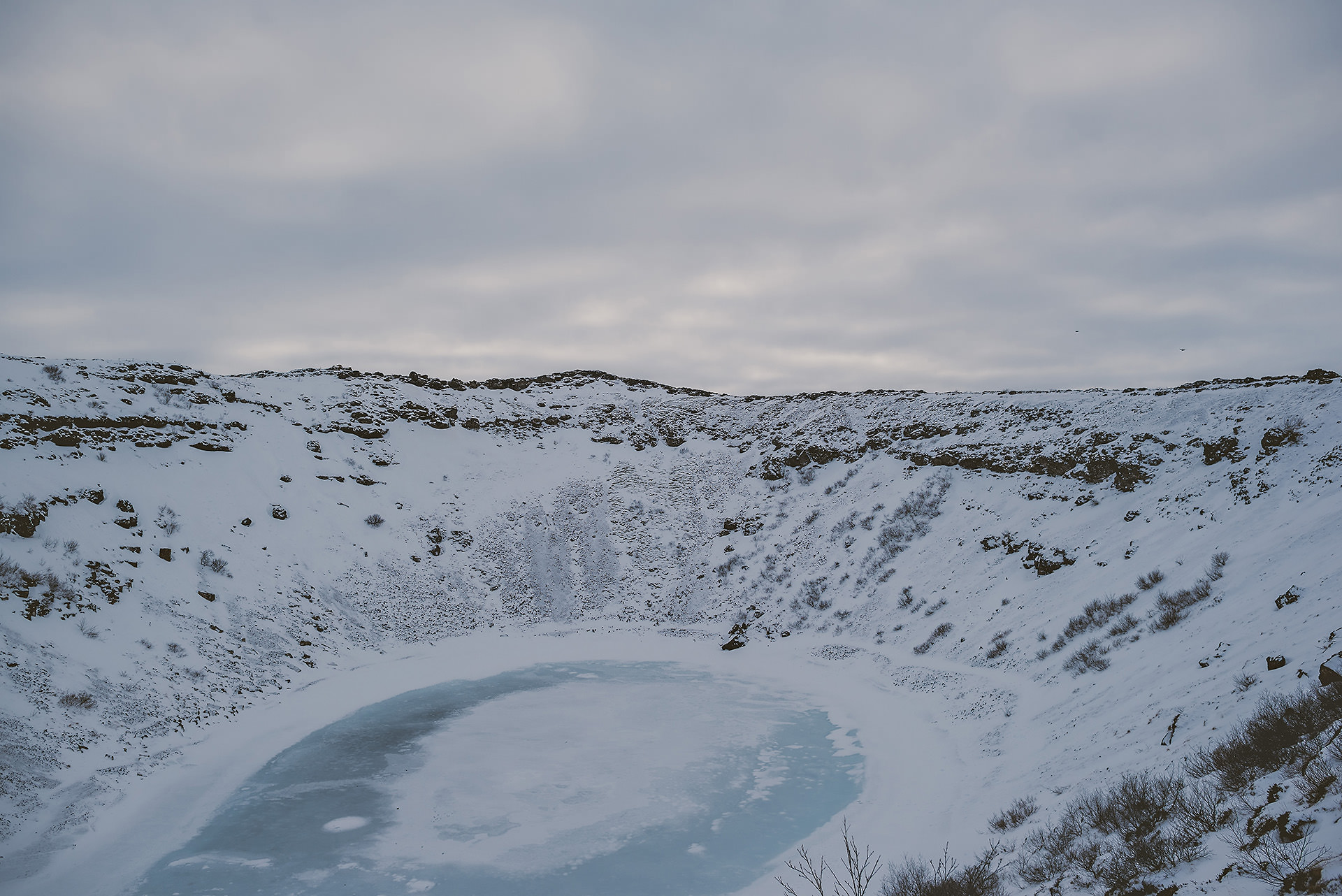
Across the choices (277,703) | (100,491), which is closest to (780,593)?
(277,703)

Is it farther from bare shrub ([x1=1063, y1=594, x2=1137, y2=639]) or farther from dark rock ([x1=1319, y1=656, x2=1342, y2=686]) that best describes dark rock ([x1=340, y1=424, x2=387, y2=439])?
dark rock ([x1=1319, y1=656, x2=1342, y2=686])

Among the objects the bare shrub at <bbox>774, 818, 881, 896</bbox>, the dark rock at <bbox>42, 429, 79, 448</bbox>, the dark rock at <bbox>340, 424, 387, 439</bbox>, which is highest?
the dark rock at <bbox>340, 424, 387, 439</bbox>

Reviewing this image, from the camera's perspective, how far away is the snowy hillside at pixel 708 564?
49.9ft

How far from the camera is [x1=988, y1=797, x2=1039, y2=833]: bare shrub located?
12.4 m

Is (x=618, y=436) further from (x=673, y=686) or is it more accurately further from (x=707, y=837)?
(x=707, y=837)

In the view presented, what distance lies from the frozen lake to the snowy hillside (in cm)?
191

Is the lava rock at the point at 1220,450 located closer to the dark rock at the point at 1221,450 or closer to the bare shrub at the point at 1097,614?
the dark rock at the point at 1221,450

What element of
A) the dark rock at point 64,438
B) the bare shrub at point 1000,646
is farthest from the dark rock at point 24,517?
the bare shrub at point 1000,646

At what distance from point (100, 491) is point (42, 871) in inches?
711

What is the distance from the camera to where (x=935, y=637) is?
2617 cm

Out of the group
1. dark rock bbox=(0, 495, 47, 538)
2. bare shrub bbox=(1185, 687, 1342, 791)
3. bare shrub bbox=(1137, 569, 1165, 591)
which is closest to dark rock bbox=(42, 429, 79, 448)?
dark rock bbox=(0, 495, 47, 538)

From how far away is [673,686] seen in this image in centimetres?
2623

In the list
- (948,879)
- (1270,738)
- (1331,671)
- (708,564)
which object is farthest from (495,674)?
(1331,671)

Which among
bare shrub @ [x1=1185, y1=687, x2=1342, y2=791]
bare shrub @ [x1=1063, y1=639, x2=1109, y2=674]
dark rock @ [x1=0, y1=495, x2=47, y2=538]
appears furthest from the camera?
dark rock @ [x1=0, y1=495, x2=47, y2=538]
